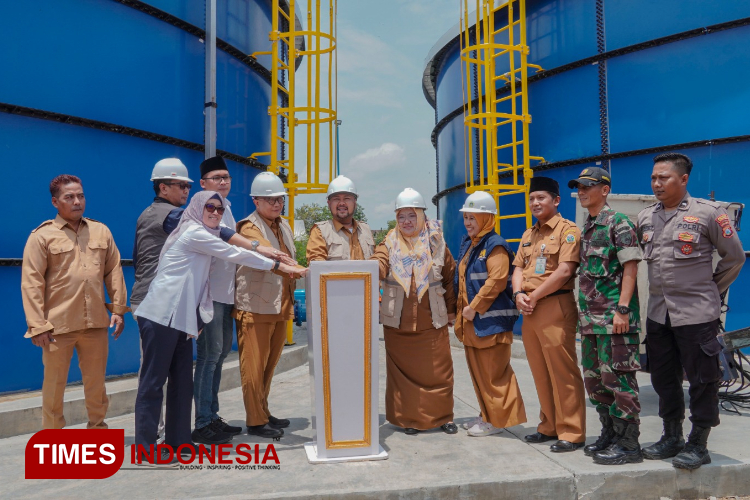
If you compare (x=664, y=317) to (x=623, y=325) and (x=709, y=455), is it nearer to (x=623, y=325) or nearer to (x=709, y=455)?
(x=623, y=325)

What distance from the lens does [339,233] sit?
4.44 meters

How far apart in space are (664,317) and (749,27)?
5567mm

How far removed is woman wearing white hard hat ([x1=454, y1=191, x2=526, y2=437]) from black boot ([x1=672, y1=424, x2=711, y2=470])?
109 cm

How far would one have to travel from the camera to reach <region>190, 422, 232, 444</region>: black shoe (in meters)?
4.07

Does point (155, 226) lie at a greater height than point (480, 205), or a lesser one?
lesser

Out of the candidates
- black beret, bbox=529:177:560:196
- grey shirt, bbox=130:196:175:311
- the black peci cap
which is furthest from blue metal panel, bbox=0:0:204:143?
the black peci cap

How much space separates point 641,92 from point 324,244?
5.93 m

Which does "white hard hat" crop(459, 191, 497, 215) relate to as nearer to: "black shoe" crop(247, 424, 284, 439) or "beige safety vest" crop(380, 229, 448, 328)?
"beige safety vest" crop(380, 229, 448, 328)

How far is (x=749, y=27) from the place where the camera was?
23.1ft

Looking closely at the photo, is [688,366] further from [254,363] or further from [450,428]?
[254,363]

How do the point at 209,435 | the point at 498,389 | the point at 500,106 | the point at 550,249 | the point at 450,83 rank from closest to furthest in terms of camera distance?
1. the point at 550,249
2. the point at 209,435
3. the point at 498,389
4. the point at 500,106
5. the point at 450,83

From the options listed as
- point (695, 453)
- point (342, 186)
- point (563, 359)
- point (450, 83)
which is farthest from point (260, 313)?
point (450, 83)

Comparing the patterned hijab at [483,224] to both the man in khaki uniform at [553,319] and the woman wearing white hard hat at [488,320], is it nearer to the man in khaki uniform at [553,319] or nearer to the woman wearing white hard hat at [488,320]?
the woman wearing white hard hat at [488,320]

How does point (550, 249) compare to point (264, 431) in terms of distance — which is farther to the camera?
point (264, 431)
